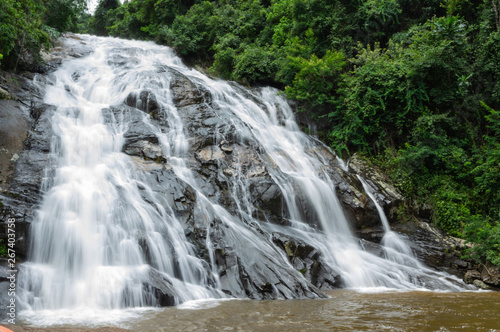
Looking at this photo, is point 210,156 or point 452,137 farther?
point 452,137

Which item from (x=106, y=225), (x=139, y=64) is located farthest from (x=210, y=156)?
(x=139, y=64)

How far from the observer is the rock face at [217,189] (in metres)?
6.55

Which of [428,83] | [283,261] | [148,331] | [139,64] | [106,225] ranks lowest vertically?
[148,331]

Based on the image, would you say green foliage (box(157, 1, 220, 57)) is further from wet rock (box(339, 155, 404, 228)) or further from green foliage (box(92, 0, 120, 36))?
wet rock (box(339, 155, 404, 228))

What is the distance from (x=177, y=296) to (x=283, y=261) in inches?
94.8

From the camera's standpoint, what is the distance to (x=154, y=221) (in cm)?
720

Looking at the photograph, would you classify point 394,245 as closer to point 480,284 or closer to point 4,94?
point 480,284

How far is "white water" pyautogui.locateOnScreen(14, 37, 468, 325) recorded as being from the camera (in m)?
5.52

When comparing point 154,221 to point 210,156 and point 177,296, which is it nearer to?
point 177,296

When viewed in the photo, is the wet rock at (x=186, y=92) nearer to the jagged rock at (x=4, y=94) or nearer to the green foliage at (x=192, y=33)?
the jagged rock at (x=4, y=94)

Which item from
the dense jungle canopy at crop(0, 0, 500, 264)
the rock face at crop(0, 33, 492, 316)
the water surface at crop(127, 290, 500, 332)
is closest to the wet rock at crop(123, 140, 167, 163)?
the rock face at crop(0, 33, 492, 316)

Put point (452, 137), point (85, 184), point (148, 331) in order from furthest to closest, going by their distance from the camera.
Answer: point (452, 137) < point (85, 184) < point (148, 331)

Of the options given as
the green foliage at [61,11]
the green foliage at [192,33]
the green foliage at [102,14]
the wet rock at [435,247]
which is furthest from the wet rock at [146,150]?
the green foliage at [102,14]

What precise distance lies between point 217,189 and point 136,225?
104 inches
